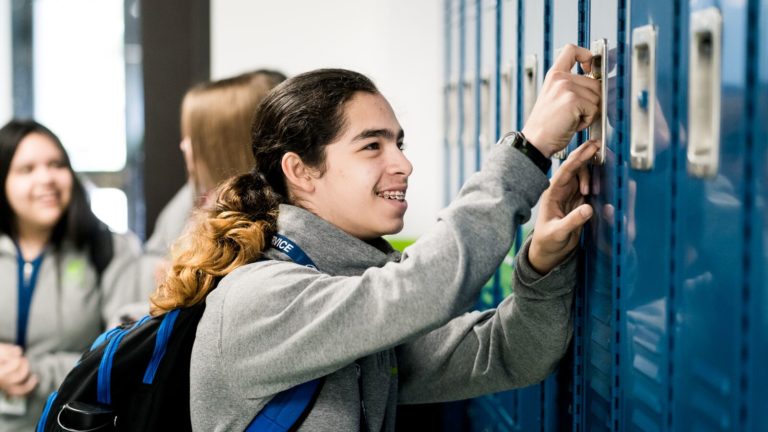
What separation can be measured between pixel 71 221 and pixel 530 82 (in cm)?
168

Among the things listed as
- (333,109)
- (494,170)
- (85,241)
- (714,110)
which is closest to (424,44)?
(85,241)

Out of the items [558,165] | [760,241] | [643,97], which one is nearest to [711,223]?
[760,241]

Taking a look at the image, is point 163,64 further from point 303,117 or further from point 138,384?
point 138,384

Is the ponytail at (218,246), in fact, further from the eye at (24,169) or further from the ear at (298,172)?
the eye at (24,169)

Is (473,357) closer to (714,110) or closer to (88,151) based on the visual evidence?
(714,110)

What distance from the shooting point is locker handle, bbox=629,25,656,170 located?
1187mm

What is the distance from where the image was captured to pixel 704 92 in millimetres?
1038

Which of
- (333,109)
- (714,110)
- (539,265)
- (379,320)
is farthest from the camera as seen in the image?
(333,109)

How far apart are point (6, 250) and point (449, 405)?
139 cm

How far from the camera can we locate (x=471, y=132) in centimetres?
248

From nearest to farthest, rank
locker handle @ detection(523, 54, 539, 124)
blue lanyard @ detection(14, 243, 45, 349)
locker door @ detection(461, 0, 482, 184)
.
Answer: locker handle @ detection(523, 54, 539, 124) < locker door @ detection(461, 0, 482, 184) < blue lanyard @ detection(14, 243, 45, 349)

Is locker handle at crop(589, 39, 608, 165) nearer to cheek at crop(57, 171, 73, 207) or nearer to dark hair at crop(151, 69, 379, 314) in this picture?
dark hair at crop(151, 69, 379, 314)

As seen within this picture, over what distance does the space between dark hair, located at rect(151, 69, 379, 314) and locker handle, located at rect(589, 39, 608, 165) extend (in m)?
0.42

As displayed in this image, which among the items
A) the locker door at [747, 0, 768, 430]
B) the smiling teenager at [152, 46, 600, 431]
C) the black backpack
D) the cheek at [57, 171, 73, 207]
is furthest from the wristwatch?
the cheek at [57, 171, 73, 207]
